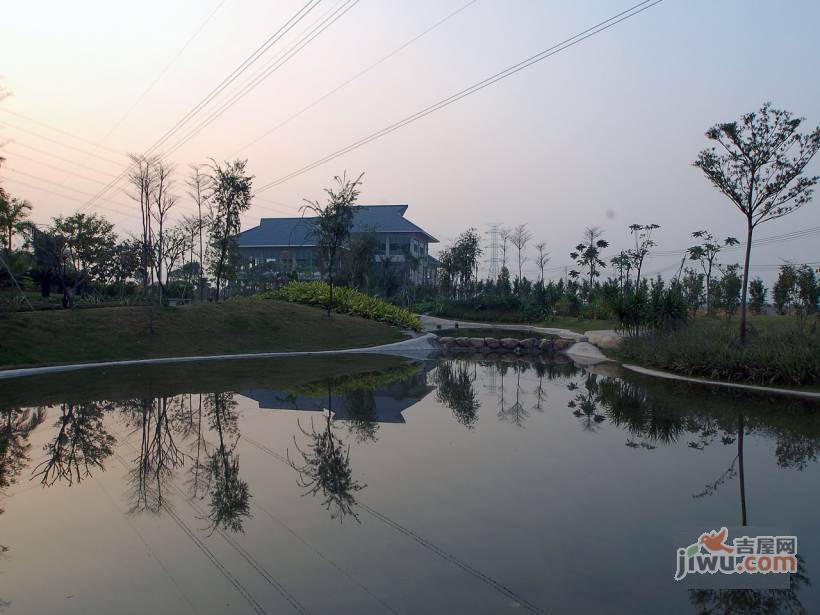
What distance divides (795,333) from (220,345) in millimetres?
20775

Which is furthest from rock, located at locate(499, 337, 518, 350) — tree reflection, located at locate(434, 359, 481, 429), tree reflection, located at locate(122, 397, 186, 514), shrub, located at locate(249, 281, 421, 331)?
tree reflection, located at locate(122, 397, 186, 514)

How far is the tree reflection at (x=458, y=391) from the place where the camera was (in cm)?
1234

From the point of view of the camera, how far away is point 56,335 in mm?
20312

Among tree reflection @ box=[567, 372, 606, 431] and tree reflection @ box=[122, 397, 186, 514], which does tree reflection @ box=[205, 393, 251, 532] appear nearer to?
tree reflection @ box=[122, 397, 186, 514]

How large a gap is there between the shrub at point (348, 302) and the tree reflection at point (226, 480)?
67.3ft

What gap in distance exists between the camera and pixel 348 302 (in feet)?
108

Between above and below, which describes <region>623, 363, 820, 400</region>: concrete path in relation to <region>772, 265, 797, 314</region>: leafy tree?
below

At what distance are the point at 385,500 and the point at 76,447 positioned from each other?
5790 millimetres

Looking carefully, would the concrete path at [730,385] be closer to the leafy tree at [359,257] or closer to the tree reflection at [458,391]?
the tree reflection at [458,391]

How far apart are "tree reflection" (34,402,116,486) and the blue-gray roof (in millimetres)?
49980

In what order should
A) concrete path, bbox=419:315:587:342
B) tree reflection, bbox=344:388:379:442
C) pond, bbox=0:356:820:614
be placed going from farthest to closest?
concrete path, bbox=419:315:587:342 < tree reflection, bbox=344:388:379:442 < pond, bbox=0:356:820:614

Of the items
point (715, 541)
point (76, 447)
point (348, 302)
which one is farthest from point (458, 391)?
point (348, 302)

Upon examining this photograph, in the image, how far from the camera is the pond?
480 centimetres

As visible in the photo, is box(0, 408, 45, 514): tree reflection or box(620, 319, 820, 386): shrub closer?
box(0, 408, 45, 514): tree reflection
